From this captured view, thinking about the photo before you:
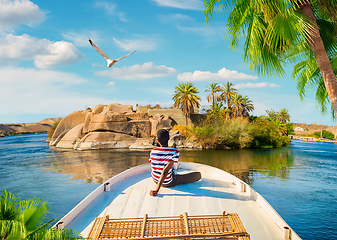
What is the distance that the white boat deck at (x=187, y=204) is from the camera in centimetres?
341

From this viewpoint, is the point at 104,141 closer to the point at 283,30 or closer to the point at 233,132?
the point at 233,132

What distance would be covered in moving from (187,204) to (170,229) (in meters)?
1.56

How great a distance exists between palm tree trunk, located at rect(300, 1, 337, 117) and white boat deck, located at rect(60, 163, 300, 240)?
3041mm

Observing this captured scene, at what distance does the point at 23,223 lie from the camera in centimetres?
173

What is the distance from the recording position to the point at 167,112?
142ft

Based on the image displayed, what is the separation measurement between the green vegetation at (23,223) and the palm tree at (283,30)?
516cm

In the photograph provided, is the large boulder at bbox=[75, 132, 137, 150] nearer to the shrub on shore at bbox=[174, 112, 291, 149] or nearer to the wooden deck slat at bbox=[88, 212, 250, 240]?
the shrub on shore at bbox=[174, 112, 291, 149]

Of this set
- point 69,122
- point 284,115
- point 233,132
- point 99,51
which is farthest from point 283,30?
point 284,115

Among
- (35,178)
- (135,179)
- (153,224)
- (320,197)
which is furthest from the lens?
(35,178)

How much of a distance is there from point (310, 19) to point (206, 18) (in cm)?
265

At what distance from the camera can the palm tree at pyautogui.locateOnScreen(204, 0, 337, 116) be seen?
5.34 metres

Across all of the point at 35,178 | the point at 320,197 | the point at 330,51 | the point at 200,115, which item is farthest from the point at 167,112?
the point at 330,51

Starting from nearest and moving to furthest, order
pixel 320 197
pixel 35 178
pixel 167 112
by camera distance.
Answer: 1. pixel 320 197
2. pixel 35 178
3. pixel 167 112

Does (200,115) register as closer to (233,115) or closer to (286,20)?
(233,115)
